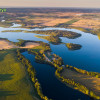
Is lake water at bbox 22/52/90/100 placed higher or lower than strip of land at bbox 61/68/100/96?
lower

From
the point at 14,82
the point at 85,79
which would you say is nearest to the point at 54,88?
the point at 85,79

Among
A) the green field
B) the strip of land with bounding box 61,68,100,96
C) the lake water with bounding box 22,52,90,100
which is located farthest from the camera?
the strip of land with bounding box 61,68,100,96

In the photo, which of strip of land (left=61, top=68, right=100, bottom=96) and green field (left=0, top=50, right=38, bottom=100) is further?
strip of land (left=61, top=68, right=100, bottom=96)

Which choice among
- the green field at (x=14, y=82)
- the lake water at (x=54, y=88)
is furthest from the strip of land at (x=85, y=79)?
the green field at (x=14, y=82)

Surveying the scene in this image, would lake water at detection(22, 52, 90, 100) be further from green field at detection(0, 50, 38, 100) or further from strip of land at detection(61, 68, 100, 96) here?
green field at detection(0, 50, 38, 100)

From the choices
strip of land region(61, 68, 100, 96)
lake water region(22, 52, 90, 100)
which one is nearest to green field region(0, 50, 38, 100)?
lake water region(22, 52, 90, 100)

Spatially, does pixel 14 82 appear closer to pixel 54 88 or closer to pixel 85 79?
pixel 54 88

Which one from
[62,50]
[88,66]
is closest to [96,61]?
[88,66]
